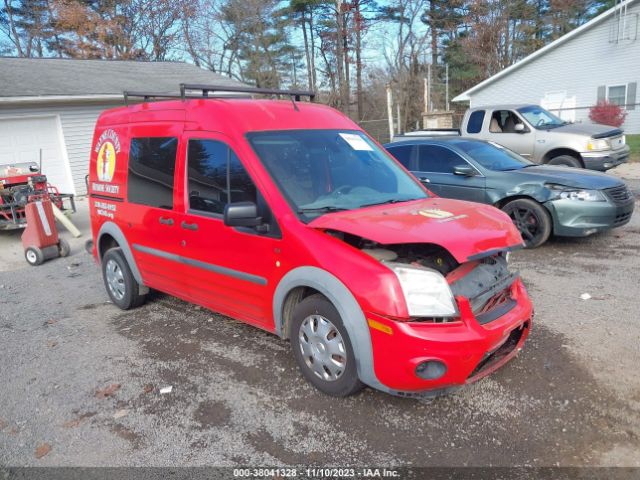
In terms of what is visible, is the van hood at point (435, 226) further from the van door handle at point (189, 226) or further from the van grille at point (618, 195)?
the van grille at point (618, 195)

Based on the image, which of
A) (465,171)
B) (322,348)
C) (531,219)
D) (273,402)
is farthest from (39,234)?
(531,219)

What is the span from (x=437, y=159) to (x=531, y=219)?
1688 mm

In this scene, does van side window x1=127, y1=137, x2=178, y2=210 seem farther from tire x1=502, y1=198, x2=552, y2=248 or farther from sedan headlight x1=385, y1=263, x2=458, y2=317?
tire x1=502, y1=198, x2=552, y2=248

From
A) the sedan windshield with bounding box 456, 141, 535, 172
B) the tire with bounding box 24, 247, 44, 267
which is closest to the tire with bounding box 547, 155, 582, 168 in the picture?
the sedan windshield with bounding box 456, 141, 535, 172

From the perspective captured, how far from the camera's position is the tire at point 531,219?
6.74m

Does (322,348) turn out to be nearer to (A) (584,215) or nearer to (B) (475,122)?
(A) (584,215)

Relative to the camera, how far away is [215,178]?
4.03 metres

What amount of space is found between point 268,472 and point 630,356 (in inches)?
114

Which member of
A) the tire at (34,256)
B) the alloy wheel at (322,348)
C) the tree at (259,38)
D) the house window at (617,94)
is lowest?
the tire at (34,256)

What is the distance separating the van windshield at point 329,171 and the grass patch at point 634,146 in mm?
13957

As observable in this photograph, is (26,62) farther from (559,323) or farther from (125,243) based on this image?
(559,323)

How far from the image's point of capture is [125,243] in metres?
5.20

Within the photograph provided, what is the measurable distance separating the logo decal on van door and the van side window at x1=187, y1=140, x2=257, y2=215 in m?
1.44

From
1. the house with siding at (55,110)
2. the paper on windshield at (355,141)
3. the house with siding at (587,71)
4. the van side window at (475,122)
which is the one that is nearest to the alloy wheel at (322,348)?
the paper on windshield at (355,141)
